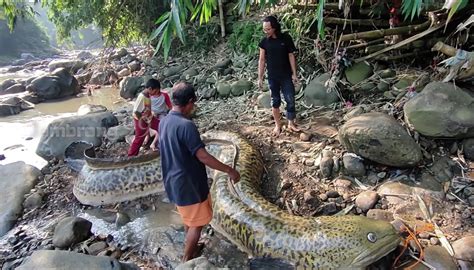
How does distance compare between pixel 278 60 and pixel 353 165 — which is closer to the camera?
pixel 353 165

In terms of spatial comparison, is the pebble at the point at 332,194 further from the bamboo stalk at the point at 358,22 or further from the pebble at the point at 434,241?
the bamboo stalk at the point at 358,22

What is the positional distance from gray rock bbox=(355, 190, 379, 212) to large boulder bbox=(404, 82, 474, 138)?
1010 millimetres

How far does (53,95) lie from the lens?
515 inches

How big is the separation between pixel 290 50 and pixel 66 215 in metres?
3.69

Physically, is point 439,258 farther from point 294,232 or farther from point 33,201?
point 33,201

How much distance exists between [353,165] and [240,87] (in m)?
4.07

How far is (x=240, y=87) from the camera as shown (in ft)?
28.1

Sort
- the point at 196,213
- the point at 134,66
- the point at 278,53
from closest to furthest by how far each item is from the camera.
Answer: the point at 196,213
the point at 278,53
the point at 134,66

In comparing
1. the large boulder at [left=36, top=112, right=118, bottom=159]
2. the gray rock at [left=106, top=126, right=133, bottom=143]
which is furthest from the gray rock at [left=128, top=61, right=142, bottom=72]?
the gray rock at [left=106, top=126, right=133, bottom=143]

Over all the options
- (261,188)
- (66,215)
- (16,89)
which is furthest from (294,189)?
(16,89)

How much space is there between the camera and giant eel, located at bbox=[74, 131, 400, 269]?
3619 millimetres

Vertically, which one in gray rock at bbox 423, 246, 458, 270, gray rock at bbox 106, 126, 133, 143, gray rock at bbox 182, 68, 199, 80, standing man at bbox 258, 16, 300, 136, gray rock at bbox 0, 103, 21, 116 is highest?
standing man at bbox 258, 16, 300, 136

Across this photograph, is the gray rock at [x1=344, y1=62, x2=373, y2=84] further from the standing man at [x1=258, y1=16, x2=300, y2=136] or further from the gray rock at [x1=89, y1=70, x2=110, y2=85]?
the gray rock at [x1=89, y1=70, x2=110, y2=85]

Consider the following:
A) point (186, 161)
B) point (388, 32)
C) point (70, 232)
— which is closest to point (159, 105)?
point (70, 232)
